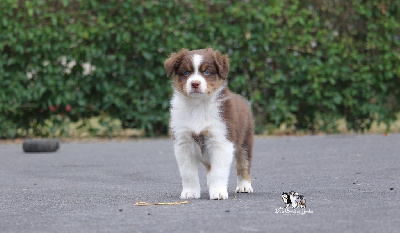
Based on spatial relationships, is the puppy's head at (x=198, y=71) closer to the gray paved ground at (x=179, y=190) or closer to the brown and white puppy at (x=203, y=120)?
the brown and white puppy at (x=203, y=120)

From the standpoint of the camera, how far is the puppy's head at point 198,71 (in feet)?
18.7

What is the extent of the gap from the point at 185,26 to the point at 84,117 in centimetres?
248

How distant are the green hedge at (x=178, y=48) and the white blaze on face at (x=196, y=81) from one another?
6653mm

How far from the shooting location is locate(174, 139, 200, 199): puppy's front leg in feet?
19.0

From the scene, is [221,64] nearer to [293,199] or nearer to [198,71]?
[198,71]

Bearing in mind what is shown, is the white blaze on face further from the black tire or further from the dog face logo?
the black tire

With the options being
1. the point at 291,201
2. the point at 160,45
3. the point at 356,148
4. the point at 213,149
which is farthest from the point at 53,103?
the point at 291,201

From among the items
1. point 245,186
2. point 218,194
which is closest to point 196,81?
point 218,194

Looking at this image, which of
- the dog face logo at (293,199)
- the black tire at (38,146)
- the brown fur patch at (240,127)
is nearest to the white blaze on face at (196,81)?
the brown fur patch at (240,127)

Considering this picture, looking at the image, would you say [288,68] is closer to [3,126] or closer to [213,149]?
[3,126]

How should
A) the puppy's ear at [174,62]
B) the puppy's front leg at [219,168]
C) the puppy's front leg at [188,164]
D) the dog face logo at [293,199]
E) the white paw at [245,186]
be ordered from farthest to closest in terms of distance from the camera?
the white paw at [245,186]
the puppy's ear at [174,62]
the puppy's front leg at [188,164]
the puppy's front leg at [219,168]
the dog face logo at [293,199]

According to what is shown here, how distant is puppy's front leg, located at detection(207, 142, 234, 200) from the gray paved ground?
13 cm

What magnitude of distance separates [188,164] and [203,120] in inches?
14.8

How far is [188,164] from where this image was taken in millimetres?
5793
